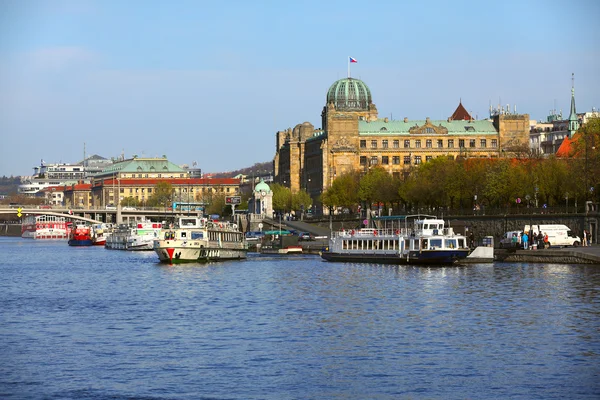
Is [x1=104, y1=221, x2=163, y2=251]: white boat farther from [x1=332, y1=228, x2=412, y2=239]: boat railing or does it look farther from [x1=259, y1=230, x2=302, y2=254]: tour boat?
[x1=332, y1=228, x2=412, y2=239]: boat railing

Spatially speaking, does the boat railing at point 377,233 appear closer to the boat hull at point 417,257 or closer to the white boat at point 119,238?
the boat hull at point 417,257

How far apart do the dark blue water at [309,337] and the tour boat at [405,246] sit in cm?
1125

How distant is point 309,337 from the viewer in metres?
52.8

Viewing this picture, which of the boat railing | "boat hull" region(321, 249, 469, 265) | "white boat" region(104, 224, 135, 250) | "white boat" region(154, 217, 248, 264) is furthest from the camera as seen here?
"white boat" region(104, 224, 135, 250)

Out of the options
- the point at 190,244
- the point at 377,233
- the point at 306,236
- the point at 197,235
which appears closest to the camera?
the point at 190,244

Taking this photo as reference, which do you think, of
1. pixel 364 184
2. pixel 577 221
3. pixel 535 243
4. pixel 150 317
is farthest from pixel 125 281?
pixel 364 184

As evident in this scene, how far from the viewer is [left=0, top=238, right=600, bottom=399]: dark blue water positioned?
41594 mm

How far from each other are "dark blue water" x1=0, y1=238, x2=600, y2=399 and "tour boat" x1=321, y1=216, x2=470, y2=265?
11.3 metres

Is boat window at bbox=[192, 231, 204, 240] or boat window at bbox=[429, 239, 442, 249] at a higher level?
boat window at bbox=[192, 231, 204, 240]

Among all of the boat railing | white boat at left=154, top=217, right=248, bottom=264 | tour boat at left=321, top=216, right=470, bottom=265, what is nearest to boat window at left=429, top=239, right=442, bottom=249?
tour boat at left=321, top=216, right=470, bottom=265

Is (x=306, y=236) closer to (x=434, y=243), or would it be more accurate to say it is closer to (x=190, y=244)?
(x=190, y=244)

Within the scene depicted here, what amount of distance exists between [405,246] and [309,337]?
50.7m

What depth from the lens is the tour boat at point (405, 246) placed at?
98.4m

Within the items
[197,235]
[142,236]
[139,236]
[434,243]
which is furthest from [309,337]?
[139,236]
